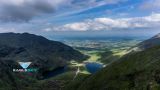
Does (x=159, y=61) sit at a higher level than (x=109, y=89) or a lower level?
higher

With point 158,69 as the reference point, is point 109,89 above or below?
below

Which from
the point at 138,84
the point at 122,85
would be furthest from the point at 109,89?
the point at 138,84

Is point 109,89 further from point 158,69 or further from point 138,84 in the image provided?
point 158,69

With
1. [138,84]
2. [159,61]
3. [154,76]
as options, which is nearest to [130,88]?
[138,84]

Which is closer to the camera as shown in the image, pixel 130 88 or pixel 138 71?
pixel 130 88

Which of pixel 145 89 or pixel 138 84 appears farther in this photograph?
pixel 138 84

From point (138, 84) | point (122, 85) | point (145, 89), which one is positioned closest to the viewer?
point (145, 89)

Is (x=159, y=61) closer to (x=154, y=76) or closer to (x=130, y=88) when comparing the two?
(x=154, y=76)

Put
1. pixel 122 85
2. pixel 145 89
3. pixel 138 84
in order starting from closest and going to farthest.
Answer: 1. pixel 145 89
2. pixel 138 84
3. pixel 122 85
